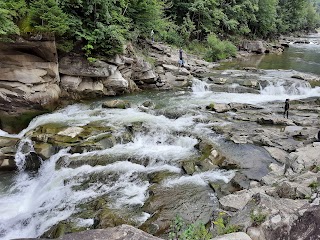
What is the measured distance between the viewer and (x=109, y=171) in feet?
35.2

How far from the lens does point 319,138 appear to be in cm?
1231

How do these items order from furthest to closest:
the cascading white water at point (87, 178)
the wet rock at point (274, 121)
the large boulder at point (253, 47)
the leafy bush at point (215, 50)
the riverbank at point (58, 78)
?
the large boulder at point (253, 47) → the leafy bush at point (215, 50) → the wet rock at point (274, 121) → the riverbank at point (58, 78) → the cascading white water at point (87, 178)

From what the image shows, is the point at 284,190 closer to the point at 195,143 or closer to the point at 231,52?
the point at 195,143

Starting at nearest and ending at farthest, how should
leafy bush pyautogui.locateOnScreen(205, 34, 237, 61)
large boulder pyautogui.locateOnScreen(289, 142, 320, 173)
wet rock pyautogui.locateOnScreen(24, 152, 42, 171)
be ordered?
large boulder pyautogui.locateOnScreen(289, 142, 320, 173), wet rock pyautogui.locateOnScreen(24, 152, 42, 171), leafy bush pyautogui.locateOnScreen(205, 34, 237, 61)

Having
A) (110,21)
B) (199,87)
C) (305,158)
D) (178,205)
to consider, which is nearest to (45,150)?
(178,205)

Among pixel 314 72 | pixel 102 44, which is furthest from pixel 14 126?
pixel 314 72

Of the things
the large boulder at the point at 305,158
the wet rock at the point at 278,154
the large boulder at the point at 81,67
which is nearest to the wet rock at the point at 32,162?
the large boulder at the point at 81,67

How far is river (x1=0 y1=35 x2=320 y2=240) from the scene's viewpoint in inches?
353

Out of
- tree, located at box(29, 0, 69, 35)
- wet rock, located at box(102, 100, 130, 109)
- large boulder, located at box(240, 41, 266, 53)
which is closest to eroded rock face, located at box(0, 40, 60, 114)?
tree, located at box(29, 0, 69, 35)

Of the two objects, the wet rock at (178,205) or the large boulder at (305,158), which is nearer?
the wet rock at (178,205)

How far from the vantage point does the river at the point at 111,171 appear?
8977 millimetres

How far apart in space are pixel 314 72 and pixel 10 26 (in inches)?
998

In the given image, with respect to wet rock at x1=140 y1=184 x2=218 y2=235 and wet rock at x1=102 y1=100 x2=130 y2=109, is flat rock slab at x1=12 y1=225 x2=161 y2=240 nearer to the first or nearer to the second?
wet rock at x1=140 y1=184 x2=218 y2=235

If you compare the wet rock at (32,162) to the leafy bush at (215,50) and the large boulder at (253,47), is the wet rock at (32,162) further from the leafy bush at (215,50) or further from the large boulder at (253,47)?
the large boulder at (253,47)
